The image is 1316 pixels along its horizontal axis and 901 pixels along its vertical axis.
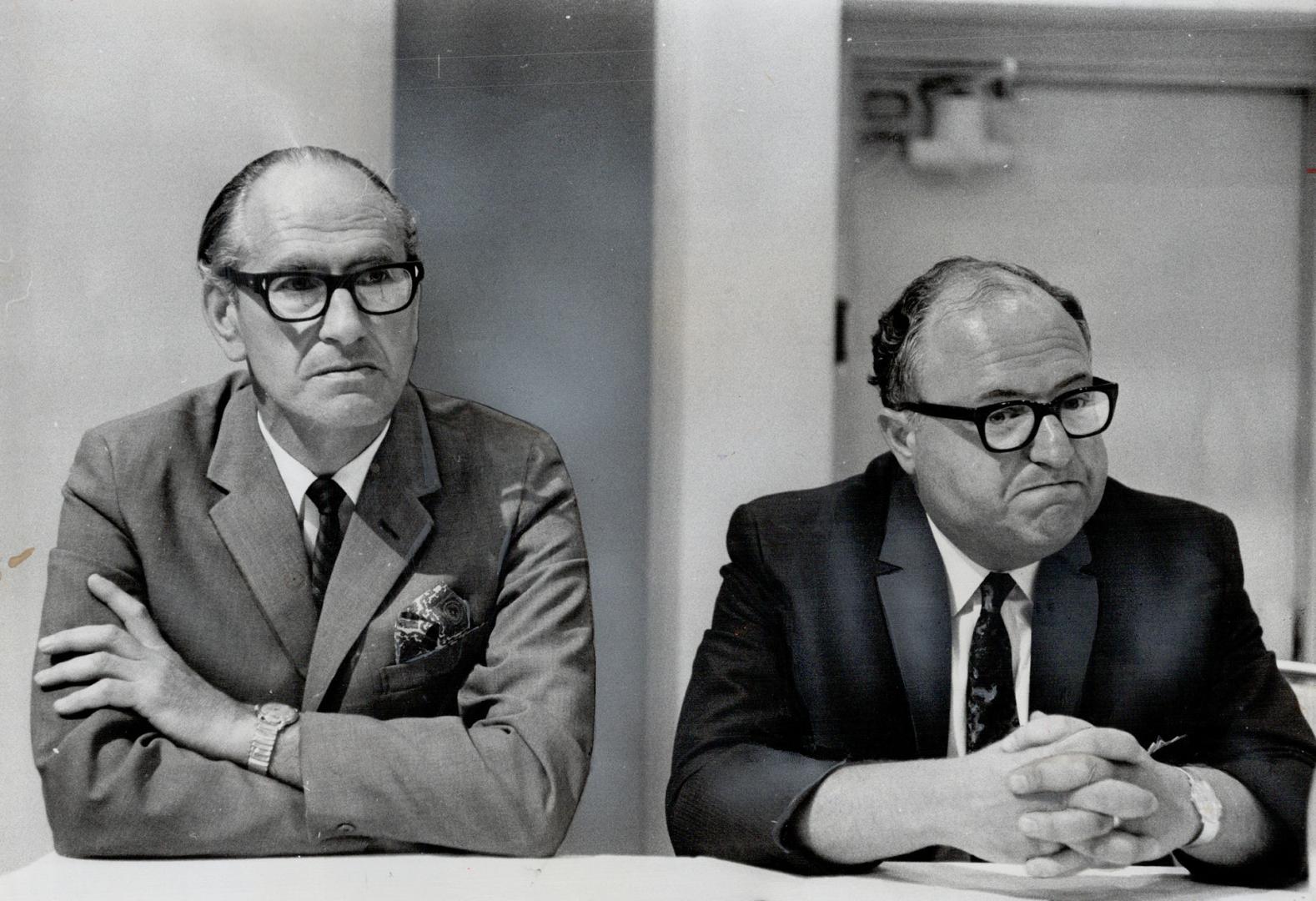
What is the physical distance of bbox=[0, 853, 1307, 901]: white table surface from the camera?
2.25m

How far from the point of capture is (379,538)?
2.33 metres

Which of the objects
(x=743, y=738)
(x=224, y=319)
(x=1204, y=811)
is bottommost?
(x=1204, y=811)

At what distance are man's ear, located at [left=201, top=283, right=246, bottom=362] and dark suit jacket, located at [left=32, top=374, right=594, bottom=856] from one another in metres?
0.05

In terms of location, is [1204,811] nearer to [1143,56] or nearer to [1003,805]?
[1003,805]

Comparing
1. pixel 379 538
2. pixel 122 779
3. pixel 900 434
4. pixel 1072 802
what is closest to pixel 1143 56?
pixel 900 434

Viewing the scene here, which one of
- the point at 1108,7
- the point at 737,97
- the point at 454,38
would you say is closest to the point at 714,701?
the point at 737,97

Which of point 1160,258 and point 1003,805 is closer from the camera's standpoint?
point 1003,805

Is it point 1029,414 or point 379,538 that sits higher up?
point 1029,414

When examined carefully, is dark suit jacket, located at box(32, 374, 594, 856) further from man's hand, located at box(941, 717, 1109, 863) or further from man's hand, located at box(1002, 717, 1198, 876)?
man's hand, located at box(1002, 717, 1198, 876)

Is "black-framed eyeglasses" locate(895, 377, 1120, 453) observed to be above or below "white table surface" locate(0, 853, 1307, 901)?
above

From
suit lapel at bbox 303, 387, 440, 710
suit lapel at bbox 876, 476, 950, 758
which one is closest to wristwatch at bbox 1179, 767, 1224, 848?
suit lapel at bbox 876, 476, 950, 758

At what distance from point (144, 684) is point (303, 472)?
464mm

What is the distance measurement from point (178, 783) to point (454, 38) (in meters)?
1.45

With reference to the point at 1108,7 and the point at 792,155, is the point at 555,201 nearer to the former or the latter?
the point at 792,155
